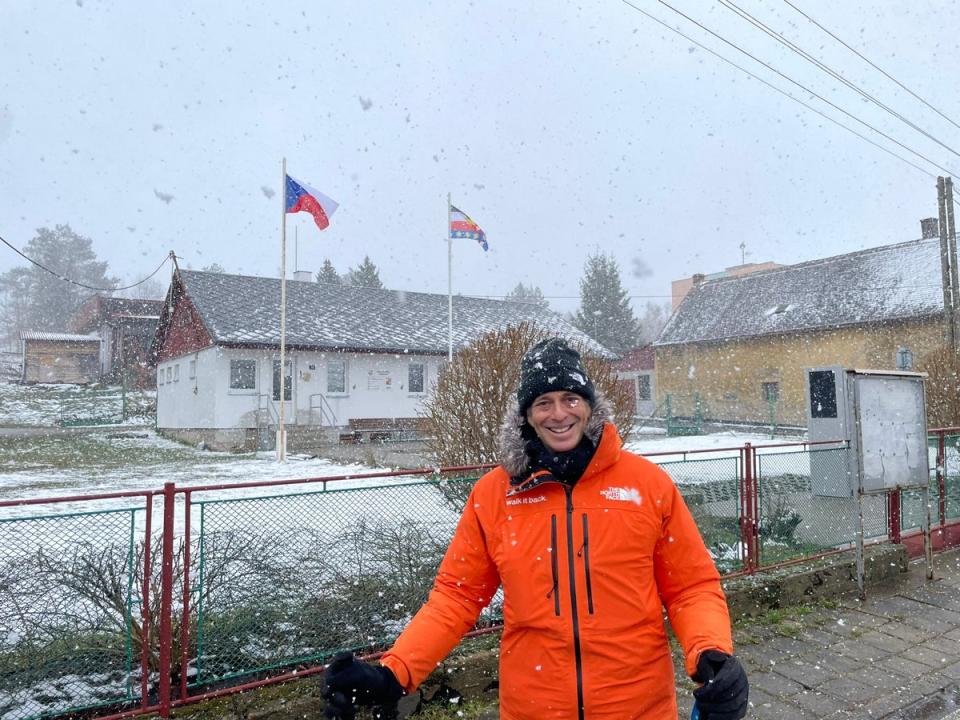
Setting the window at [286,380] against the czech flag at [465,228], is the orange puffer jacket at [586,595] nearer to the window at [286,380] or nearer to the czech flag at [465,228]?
the czech flag at [465,228]

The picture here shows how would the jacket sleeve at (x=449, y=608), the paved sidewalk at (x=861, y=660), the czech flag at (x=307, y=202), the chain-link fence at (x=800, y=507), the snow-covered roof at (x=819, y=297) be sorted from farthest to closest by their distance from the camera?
1. the snow-covered roof at (x=819, y=297)
2. the czech flag at (x=307, y=202)
3. the chain-link fence at (x=800, y=507)
4. the paved sidewalk at (x=861, y=660)
5. the jacket sleeve at (x=449, y=608)

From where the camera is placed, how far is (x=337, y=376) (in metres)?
25.4

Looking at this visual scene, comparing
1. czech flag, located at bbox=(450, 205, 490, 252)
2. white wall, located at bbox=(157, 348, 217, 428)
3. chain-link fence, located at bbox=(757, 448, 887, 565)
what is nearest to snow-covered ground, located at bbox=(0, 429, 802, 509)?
white wall, located at bbox=(157, 348, 217, 428)

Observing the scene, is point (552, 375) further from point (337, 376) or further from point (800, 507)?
point (337, 376)

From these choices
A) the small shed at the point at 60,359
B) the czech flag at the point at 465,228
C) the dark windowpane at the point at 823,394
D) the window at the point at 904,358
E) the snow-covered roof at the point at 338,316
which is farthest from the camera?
the small shed at the point at 60,359

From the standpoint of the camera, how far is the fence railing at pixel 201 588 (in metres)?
3.33

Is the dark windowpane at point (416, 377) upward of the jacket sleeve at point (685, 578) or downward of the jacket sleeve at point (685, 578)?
upward

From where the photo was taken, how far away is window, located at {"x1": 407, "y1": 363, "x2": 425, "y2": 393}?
2694 cm

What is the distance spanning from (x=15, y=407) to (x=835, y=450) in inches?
1537

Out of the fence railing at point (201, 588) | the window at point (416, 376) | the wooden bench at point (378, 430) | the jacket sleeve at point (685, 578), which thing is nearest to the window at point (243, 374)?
the wooden bench at point (378, 430)

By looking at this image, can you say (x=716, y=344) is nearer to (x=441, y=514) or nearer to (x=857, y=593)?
(x=857, y=593)

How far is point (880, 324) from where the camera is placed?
30.0 metres

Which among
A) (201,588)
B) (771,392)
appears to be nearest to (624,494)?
(201,588)

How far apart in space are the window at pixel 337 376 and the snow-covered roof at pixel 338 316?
30.5 inches
